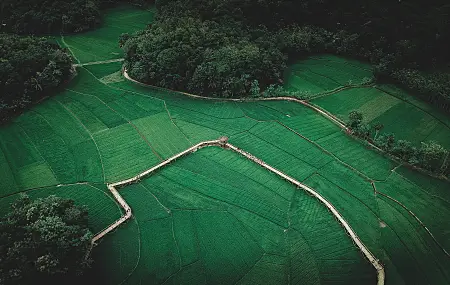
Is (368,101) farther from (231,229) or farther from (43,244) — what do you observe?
(43,244)

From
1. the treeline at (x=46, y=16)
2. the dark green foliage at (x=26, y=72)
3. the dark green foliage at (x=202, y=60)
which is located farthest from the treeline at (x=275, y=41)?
the treeline at (x=46, y=16)

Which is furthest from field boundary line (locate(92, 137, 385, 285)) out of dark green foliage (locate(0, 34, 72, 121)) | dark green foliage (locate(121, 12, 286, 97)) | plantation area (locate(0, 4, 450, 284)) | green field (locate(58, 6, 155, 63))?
green field (locate(58, 6, 155, 63))

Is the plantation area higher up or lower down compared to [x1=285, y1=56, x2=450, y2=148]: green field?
lower down

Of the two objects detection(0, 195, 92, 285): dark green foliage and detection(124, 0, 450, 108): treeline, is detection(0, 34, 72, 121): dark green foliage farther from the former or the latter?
detection(0, 195, 92, 285): dark green foliage

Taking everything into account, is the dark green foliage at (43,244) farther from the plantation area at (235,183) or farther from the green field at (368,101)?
the green field at (368,101)

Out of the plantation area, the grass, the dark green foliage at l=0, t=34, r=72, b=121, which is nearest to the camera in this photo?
the grass

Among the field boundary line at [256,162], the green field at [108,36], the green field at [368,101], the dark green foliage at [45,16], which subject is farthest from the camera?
the dark green foliage at [45,16]
